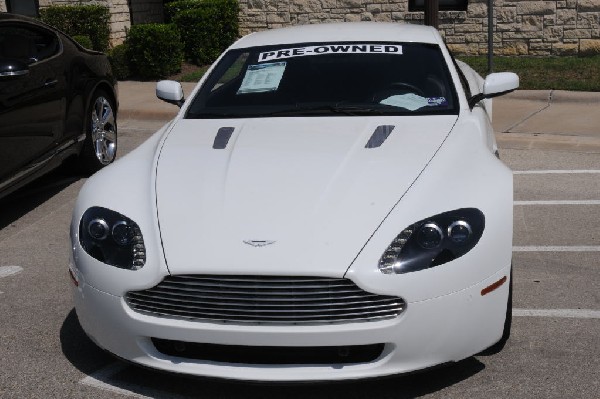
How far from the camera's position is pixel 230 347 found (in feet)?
12.7

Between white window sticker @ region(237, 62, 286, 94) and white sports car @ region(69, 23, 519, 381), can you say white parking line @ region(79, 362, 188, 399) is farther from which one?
white window sticker @ region(237, 62, 286, 94)

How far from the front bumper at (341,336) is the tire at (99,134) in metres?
4.51

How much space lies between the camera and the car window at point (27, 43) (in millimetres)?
7430

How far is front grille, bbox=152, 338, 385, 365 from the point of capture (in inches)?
150

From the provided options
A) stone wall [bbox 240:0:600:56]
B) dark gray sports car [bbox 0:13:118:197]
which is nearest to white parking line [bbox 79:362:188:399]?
dark gray sports car [bbox 0:13:118:197]

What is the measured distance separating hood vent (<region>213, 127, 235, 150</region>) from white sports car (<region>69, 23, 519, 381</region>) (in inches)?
0.7

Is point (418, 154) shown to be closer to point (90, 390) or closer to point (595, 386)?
point (595, 386)

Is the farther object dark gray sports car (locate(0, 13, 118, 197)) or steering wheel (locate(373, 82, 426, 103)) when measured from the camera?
→ dark gray sports car (locate(0, 13, 118, 197))

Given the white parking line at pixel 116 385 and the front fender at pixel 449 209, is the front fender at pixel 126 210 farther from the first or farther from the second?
the front fender at pixel 449 209

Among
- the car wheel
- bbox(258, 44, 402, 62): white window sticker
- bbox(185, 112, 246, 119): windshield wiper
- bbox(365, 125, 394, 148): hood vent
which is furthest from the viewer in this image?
bbox(258, 44, 402, 62): white window sticker

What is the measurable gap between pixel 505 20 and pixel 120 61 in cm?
577

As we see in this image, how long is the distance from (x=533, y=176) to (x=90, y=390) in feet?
16.1

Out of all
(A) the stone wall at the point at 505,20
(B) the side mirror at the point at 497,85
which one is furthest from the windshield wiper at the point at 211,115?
(A) the stone wall at the point at 505,20

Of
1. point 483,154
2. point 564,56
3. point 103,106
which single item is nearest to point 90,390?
point 483,154
